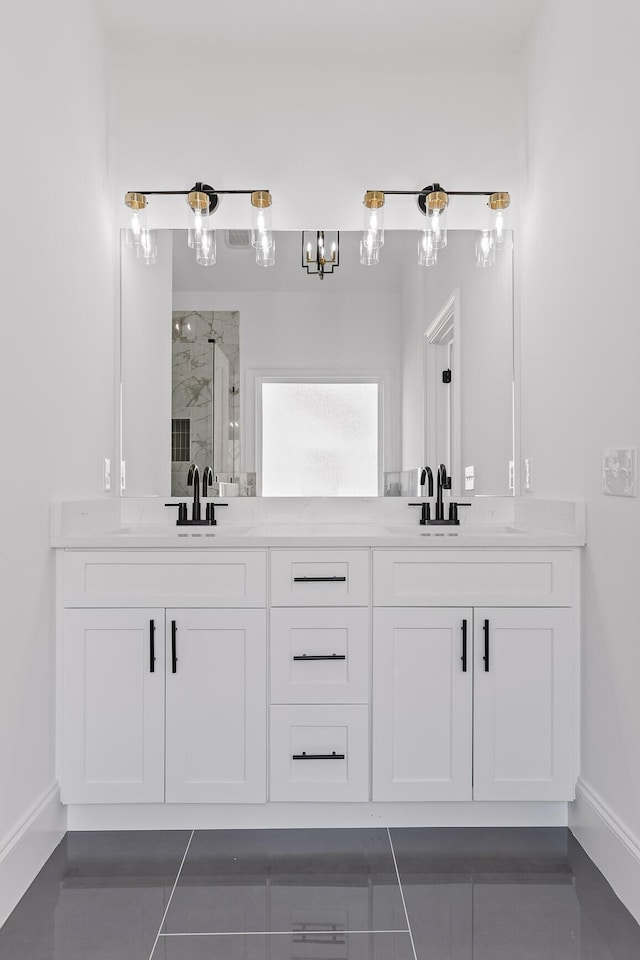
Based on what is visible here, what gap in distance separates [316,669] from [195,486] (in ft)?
2.87

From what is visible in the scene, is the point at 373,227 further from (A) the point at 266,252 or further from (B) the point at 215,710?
(B) the point at 215,710

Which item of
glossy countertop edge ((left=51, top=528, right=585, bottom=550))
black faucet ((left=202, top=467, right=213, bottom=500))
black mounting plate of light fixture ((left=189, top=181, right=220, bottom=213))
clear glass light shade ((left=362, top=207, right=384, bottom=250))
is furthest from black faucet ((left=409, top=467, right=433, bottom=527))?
black mounting plate of light fixture ((left=189, top=181, right=220, bottom=213))

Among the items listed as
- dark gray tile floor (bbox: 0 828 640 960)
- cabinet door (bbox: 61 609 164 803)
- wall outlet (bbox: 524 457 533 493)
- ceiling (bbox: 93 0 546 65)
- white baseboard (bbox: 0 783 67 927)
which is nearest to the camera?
dark gray tile floor (bbox: 0 828 640 960)

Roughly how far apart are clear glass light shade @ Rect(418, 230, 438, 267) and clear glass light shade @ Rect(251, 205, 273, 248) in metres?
0.58

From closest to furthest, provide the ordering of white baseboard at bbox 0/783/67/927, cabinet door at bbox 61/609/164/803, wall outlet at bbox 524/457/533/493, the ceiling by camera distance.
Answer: white baseboard at bbox 0/783/67/927, cabinet door at bbox 61/609/164/803, the ceiling, wall outlet at bbox 524/457/533/493

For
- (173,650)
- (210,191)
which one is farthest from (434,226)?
(173,650)

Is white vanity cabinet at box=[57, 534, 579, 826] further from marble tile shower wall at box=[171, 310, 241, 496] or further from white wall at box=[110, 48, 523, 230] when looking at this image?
white wall at box=[110, 48, 523, 230]

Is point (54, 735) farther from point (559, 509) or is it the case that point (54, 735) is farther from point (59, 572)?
point (559, 509)

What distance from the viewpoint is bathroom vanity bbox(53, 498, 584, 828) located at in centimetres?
193

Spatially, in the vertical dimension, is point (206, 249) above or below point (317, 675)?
above

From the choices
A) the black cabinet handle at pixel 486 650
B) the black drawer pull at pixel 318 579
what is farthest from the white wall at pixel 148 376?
the black cabinet handle at pixel 486 650

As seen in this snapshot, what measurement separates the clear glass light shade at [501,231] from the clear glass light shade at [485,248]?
0.05 feet

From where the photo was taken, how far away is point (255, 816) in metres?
2.00

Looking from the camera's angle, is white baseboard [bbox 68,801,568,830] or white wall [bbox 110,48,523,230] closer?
white baseboard [bbox 68,801,568,830]
